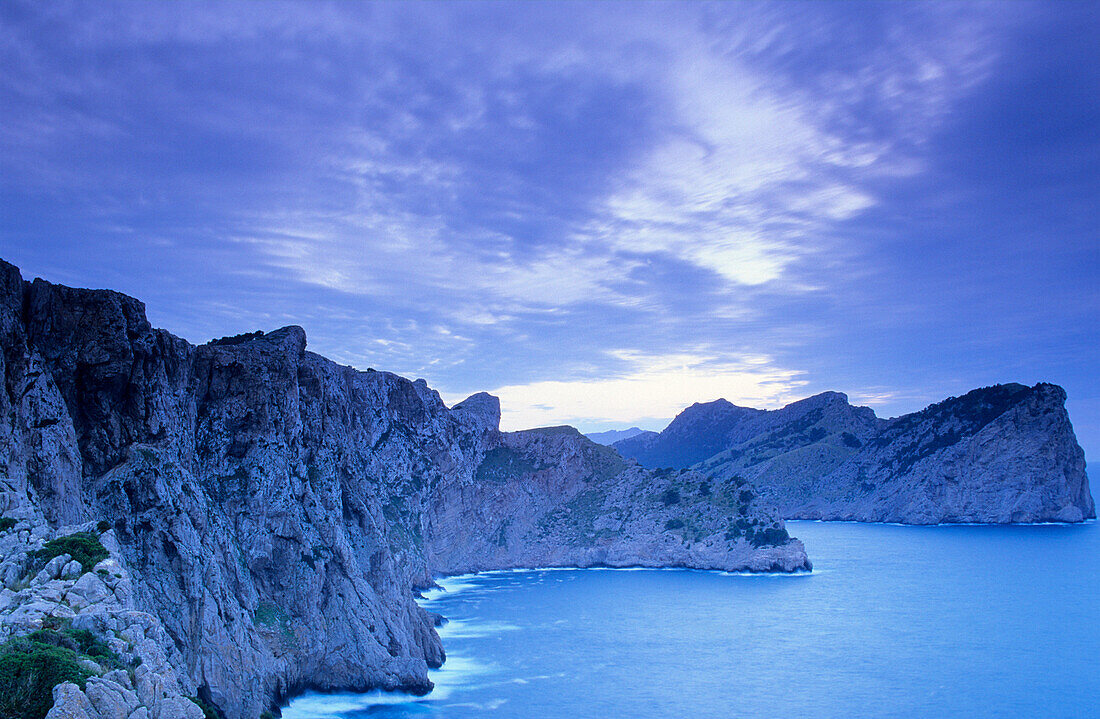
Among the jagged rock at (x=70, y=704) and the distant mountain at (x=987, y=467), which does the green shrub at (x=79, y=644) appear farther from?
the distant mountain at (x=987, y=467)

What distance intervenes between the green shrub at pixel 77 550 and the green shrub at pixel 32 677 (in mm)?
6507

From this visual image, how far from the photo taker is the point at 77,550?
21.7 m

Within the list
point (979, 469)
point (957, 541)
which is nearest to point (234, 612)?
point (957, 541)

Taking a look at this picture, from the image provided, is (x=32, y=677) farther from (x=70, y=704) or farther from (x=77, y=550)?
(x=77, y=550)

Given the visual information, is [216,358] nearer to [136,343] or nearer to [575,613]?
[136,343]

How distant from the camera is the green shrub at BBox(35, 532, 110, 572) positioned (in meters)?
21.2

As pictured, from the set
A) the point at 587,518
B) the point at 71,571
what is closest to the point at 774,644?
the point at 71,571

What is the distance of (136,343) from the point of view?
33906 millimetres

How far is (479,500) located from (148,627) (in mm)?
98870

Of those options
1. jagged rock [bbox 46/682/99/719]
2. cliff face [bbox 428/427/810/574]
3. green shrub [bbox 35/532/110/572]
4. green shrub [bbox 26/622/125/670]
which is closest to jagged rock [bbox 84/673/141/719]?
jagged rock [bbox 46/682/99/719]

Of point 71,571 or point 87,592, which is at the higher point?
point 71,571

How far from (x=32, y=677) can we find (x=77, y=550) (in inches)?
323

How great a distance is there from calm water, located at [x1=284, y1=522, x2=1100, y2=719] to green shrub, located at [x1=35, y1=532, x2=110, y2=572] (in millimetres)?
21480

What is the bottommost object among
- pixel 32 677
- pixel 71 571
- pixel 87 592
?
pixel 32 677
